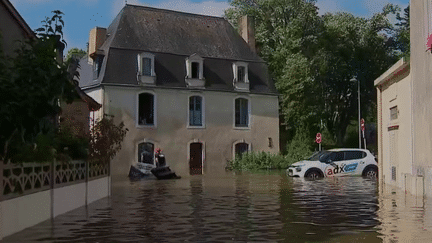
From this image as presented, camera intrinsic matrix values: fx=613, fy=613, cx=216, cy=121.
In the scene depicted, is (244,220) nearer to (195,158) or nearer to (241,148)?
(195,158)

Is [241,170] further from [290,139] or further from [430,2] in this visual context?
[430,2]

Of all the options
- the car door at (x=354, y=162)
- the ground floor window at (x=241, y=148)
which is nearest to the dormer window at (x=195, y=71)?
the ground floor window at (x=241, y=148)

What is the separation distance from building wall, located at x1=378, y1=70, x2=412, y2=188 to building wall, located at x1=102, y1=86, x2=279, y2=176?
1590 centimetres

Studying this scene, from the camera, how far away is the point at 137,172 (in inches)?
1390

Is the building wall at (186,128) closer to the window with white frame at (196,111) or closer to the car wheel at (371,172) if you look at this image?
the window with white frame at (196,111)

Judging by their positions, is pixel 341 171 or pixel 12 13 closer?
pixel 12 13

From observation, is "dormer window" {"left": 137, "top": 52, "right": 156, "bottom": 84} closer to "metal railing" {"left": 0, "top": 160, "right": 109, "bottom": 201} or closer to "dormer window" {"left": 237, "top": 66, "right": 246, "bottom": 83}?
"dormer window" {"left": 237, "top": 66, "right": 246, "bottom": 83}

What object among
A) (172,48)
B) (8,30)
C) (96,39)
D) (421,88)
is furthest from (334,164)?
(96,39)

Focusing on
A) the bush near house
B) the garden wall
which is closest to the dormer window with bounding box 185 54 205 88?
the bush near house

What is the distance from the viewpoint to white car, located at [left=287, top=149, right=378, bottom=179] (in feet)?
100

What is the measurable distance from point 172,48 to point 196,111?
4.59m

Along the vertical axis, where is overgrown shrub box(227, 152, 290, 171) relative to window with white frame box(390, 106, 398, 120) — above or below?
below

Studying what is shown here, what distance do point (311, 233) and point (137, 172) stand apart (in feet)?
82.6

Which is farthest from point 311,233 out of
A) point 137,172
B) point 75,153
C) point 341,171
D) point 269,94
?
point 269,94
